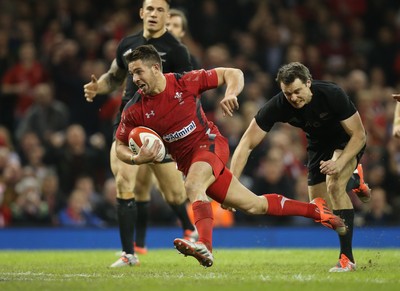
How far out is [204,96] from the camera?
15734 mm

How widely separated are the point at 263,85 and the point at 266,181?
2.68 meters

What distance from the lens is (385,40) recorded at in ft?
57.4

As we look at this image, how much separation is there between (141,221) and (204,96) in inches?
198

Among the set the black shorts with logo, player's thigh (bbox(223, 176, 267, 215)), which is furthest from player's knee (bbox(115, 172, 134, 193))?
the black shorts with logo

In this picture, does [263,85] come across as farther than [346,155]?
Yes

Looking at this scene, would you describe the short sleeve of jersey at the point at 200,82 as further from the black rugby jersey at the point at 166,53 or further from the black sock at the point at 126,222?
the black sock at the point at 126,222

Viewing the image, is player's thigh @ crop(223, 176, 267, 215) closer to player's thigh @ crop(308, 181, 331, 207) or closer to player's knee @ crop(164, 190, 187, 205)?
player's thigh @ crop(308, 181, 331, 207)

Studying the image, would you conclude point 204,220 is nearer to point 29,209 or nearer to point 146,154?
point 146,154

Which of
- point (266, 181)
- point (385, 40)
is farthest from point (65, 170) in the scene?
point (385, 40)

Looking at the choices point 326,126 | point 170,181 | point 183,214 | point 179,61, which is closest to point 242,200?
point 326,126

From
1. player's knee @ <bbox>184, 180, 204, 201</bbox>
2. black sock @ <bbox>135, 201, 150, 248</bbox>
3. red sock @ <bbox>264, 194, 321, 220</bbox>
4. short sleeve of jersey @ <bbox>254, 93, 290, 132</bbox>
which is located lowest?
black sock @ <bbox>135, 201, 150, 248</bbox>

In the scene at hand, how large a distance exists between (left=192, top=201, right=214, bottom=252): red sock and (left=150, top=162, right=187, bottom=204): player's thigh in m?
2.21

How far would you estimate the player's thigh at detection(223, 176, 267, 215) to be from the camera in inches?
336

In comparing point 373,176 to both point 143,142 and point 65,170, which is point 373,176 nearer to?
point 65,170
